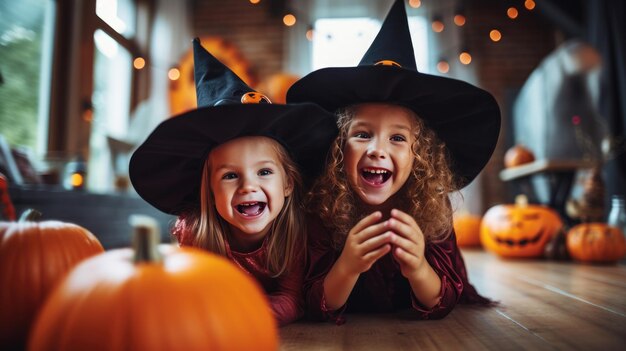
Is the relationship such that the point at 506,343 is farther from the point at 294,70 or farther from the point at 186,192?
the point at 294,70

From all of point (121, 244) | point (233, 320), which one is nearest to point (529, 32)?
point (121, 244)

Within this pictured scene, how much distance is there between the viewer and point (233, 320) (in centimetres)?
61

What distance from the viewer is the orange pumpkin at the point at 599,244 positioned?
8.27 feet

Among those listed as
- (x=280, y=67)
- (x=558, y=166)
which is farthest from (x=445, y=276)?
(x=280, y=67)

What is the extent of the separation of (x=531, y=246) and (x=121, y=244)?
100 inches

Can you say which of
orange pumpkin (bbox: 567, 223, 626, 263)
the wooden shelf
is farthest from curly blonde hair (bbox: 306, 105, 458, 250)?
the wooden shelf

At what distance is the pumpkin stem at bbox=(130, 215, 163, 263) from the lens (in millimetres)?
613

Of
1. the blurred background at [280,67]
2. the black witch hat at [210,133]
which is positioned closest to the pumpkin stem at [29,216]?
the black witch hat at [210,133]

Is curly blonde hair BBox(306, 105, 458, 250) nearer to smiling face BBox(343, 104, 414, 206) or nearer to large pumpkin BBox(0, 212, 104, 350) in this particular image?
smiling face BBox(343, 104, 414, 206)

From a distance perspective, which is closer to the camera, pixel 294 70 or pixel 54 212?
pixel 54 212

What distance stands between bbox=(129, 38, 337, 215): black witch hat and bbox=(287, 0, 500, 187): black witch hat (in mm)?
97

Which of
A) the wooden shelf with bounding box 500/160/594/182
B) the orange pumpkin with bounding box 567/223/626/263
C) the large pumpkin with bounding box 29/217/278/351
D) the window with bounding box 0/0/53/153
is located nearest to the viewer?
the large pumpkin with bounding box 29/217/278/351

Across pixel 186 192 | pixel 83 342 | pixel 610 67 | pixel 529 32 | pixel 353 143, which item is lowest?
pixel 83 342

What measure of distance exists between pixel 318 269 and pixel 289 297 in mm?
106
